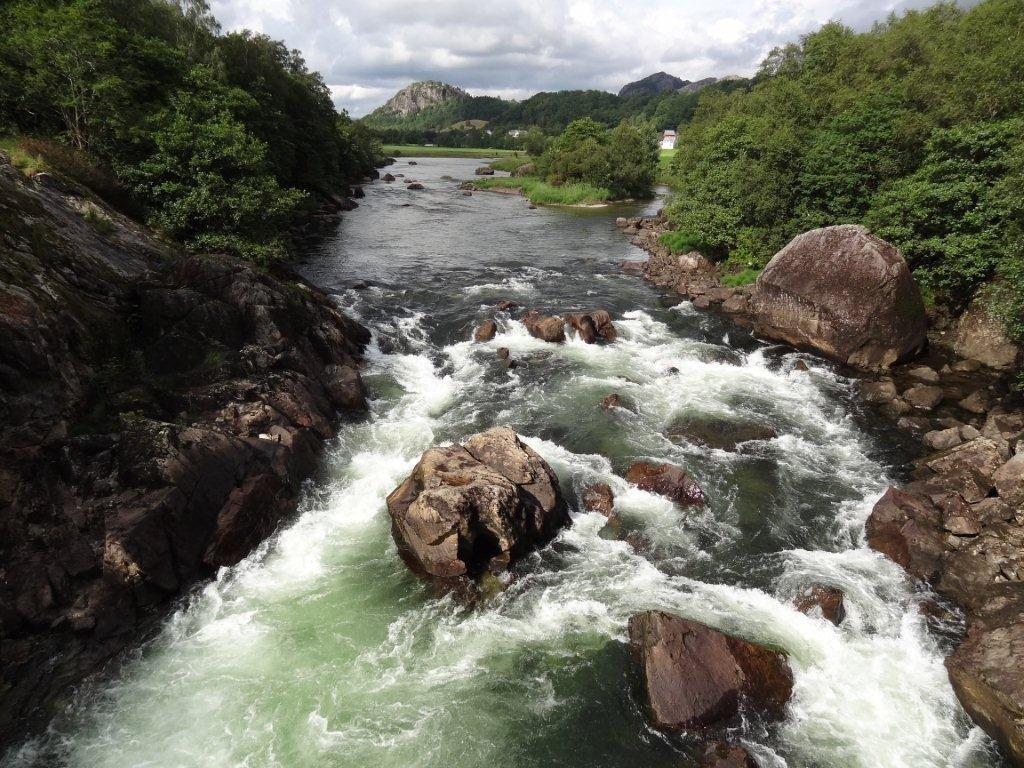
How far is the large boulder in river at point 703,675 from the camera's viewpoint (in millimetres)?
11133

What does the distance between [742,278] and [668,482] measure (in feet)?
82.1

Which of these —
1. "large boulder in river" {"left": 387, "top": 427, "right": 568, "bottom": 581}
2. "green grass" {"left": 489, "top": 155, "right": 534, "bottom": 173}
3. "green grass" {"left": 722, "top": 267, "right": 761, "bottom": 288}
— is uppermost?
"green grass" {"left": 489, "top": 155, "right": 534, "bottom": 173}

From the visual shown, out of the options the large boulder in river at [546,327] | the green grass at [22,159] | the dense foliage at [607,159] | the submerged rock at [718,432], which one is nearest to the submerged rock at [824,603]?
the submerged rock at [718,432]

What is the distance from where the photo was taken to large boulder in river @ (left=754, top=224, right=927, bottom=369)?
26.1 m

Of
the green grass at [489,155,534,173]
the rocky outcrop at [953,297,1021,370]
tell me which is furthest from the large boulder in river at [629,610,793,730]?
the green grass at [489,155,534,173]

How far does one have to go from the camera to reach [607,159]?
8456 centimetres

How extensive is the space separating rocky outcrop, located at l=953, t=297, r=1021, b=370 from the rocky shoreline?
0.05 metres

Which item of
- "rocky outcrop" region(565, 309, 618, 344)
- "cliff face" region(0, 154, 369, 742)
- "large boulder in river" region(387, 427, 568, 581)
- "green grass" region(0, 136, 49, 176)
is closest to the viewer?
"cliff face" region(0, 154, 369, 742)

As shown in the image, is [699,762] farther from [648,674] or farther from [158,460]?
[158,460]

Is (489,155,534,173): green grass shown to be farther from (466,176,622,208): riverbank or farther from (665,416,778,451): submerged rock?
(665,416,778,451): submerged rock

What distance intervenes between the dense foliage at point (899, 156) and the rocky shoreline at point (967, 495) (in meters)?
3.22

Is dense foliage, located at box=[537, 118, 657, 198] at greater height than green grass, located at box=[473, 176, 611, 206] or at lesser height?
greater

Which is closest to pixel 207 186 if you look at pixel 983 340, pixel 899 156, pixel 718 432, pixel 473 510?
pixel 473 510

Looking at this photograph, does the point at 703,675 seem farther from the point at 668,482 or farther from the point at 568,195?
the point at 568,195
